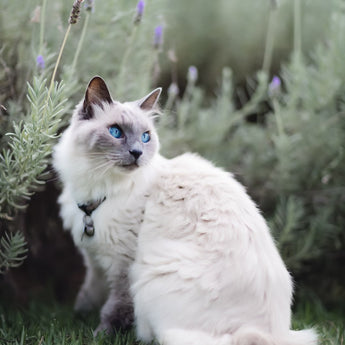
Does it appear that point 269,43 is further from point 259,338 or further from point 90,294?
point 259,338

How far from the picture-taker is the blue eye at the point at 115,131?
1.86m

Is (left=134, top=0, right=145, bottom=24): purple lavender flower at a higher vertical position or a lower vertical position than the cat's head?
higher

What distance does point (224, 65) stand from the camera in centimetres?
420

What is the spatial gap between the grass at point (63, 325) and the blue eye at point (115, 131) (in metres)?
0.79

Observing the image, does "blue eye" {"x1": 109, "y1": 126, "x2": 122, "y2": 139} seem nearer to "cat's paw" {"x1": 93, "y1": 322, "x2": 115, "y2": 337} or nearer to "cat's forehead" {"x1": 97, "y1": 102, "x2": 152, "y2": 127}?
"cat's forehead" {"x1": 97, "y1": 102, "x2": 152, "y2": 127}

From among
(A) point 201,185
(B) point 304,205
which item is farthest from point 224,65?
(A) point 201,185

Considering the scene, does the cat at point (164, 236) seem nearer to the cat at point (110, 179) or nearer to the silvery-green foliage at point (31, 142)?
the cat at point (110, 179)

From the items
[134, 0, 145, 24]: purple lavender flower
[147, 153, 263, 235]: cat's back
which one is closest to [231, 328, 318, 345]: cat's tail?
[147, 153, 263, 235]: cat's back

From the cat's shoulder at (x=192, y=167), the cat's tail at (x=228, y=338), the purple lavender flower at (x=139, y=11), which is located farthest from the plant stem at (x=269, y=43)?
the cat's tail at (x=228, y=338)

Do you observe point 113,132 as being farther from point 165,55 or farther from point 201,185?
point 165,55

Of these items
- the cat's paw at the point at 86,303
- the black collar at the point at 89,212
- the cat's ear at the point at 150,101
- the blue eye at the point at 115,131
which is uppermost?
the cat's ear at the point at 150,101

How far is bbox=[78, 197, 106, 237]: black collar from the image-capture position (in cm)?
190

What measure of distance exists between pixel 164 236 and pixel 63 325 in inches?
27.1

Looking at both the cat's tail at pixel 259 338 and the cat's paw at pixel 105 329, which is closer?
the cat's tail at pixel 259 338
